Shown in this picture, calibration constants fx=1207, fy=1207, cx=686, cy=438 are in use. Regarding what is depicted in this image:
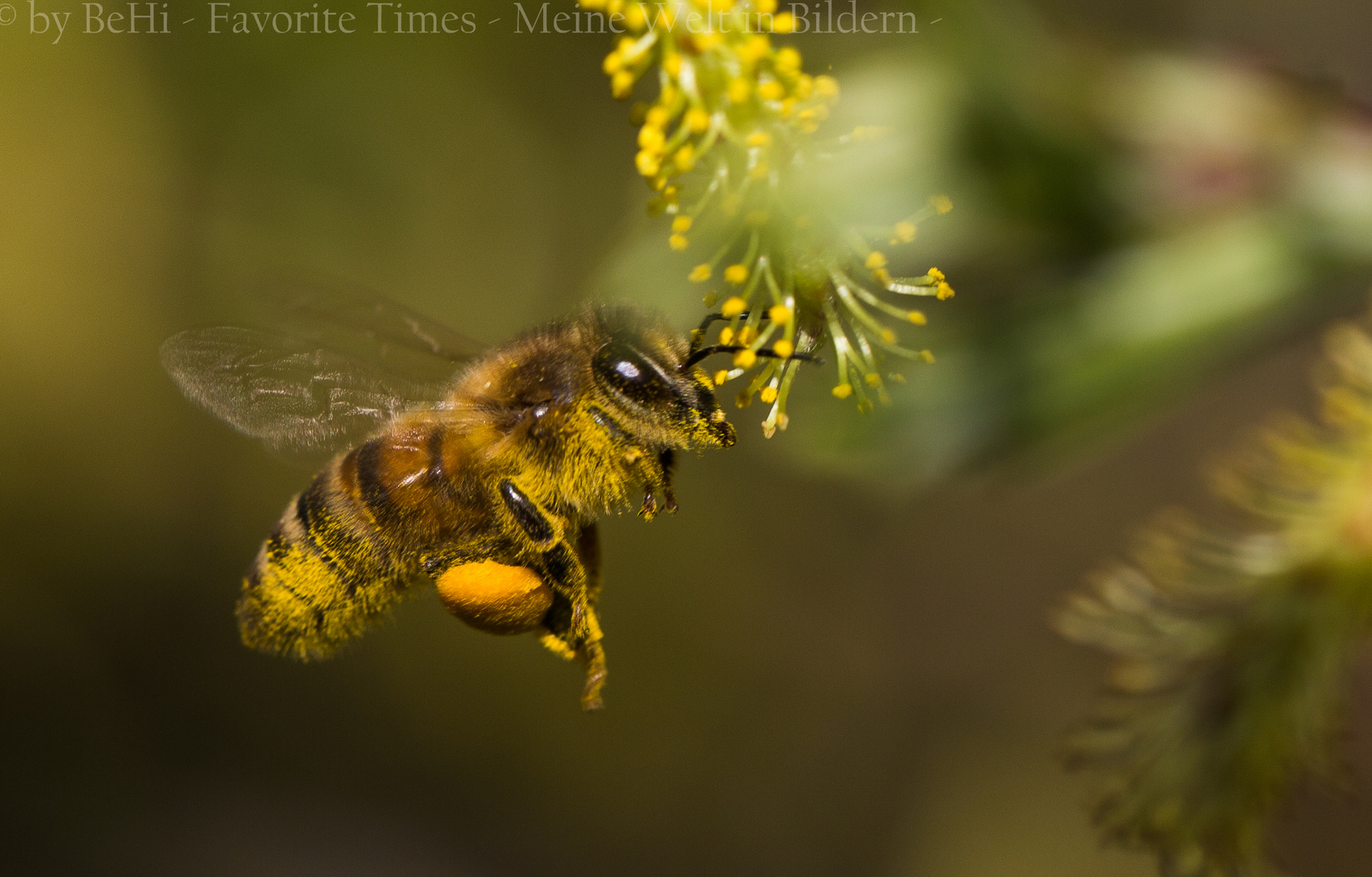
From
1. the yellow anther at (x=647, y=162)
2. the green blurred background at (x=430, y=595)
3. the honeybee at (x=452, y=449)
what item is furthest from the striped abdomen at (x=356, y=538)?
the green blurred background at (x=430, y=595)

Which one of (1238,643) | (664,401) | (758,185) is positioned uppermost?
(758,185)

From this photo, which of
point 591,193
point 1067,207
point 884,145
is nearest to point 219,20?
point 591,193

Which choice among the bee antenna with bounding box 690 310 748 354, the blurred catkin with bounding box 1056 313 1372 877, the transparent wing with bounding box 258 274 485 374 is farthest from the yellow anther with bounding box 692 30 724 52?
the blurred catkin with bounding box 1056 313 1372 877

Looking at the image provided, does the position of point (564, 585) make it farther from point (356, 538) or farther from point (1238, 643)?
point (1238, 643)

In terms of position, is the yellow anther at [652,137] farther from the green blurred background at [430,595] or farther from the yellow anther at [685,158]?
the green blurred background at [430,595]

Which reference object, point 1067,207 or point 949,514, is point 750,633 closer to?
point 949,514

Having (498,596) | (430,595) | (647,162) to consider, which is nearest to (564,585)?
(498,596)

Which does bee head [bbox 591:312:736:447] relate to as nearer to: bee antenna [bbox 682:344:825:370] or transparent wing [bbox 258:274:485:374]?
bee antenna [bbox 682:344:825:370]

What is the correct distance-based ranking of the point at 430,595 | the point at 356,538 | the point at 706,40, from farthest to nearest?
the point at 430,595
the point at 356,538
the point at 706,40
